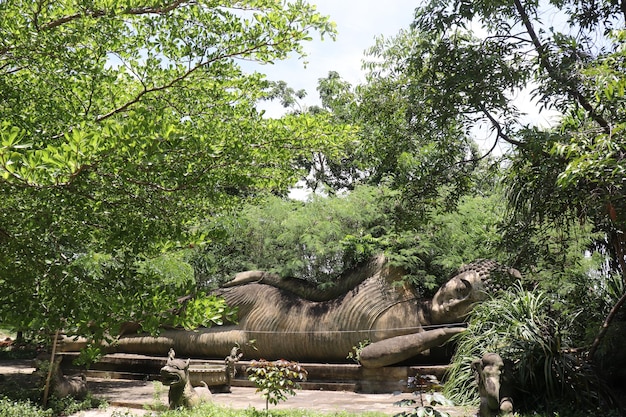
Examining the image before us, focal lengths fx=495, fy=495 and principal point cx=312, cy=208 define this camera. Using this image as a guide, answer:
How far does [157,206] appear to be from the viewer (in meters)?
3.32

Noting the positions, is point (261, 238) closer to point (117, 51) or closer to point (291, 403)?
point (291, 403)

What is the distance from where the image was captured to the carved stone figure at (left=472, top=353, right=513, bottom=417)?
5.19 m

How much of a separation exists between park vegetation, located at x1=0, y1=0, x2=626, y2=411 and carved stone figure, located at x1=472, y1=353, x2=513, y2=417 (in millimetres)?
665

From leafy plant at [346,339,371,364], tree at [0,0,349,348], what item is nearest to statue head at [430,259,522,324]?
leafy plant at [346,339,371,364]

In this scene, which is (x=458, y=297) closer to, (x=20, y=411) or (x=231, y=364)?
(x=231, y=364)

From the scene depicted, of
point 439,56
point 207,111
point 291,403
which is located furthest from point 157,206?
point 291,403

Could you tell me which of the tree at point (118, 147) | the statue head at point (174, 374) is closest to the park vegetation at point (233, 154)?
the tree at point (118, 147)

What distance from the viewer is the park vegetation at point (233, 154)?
117 inches

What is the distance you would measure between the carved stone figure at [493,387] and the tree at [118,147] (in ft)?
10.2

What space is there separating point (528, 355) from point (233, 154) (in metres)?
4.61

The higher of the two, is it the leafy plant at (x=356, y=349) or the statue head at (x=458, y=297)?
the statue head at (x=458, y=297)

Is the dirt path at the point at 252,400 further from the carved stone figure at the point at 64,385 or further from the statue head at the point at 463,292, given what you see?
the statue head at the point at 463,292

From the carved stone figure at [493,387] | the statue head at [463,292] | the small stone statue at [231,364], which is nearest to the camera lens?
the carved stone figure at [493,387]

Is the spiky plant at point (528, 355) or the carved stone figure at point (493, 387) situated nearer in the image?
the carved stone figure at point (493, 387)
